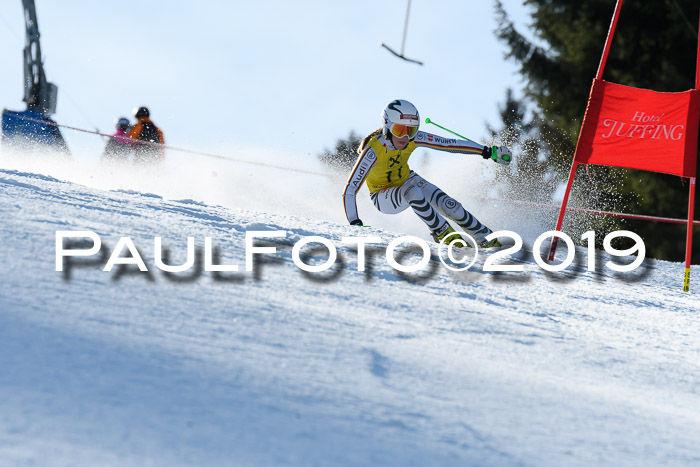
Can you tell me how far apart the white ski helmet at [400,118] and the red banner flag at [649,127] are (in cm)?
143

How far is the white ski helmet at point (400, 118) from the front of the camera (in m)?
6.27

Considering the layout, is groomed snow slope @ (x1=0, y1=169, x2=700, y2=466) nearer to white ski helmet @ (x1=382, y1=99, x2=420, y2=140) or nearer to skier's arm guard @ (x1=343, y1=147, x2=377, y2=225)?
skier's arm guard @ (x1=343, y1=147, x2=377, y2=225)

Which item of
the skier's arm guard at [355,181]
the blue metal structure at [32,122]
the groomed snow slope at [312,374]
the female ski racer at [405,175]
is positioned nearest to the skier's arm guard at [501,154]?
the female ski racer at [405,175]

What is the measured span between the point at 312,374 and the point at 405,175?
4.53 m

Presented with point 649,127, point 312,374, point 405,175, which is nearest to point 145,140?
point 405,175

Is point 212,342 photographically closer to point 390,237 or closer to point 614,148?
point 390,237

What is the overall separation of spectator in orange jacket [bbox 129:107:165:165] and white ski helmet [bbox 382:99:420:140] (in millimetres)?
6975

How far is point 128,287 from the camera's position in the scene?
288 cm

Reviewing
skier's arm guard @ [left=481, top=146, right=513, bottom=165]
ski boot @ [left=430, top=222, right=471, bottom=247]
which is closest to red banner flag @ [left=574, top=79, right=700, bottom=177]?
skier's arm guard @ [left=481, top=146, right=513, bottom=165]

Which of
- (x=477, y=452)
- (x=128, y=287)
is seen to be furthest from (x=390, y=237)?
(x=477, y=452)

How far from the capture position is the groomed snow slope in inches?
69.4

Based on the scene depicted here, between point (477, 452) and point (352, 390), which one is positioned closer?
point (477, 452)

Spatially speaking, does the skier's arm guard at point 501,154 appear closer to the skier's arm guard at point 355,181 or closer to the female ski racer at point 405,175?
the female ski racer at point 405,175

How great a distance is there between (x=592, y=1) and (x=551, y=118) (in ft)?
8.38
